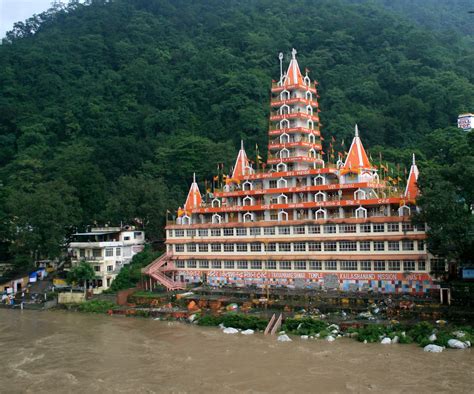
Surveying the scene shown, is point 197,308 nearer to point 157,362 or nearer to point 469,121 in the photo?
point 157,362

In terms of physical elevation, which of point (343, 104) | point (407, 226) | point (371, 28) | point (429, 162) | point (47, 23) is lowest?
point (407, 226)

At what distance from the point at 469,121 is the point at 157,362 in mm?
50936

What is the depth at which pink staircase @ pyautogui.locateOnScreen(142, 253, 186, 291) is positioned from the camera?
1803 inches

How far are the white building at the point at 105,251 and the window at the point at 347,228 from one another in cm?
1997

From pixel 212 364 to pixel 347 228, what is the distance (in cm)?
1599

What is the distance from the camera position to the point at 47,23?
5064 inches

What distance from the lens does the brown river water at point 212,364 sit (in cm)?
2441

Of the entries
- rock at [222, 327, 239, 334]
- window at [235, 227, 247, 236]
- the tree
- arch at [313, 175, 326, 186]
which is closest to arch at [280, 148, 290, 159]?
arch at [313, 175, 326, 186]

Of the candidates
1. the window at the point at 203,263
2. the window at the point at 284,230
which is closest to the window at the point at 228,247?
the window at the point at 203,263

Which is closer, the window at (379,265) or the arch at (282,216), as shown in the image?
the window at (379,265)

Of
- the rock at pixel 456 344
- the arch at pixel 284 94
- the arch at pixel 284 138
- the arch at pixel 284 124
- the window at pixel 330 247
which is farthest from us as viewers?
the arch at pixel 284 94

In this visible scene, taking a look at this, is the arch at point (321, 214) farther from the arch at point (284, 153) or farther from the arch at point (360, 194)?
the arch at point (284, 153)

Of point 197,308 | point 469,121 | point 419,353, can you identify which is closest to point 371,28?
point 469,121

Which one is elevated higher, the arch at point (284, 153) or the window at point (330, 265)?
the arch at point (284, 153)
